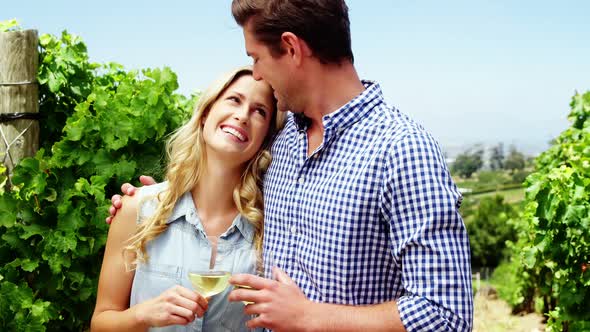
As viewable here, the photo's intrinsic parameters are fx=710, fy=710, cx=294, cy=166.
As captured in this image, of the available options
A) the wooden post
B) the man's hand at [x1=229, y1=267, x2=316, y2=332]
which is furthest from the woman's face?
the wooden post

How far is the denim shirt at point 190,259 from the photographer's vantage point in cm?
269

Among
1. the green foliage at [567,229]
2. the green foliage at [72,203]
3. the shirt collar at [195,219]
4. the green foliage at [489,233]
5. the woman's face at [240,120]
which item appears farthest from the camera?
the green foliage at [489,233]

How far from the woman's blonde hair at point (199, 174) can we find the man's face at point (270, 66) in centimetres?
28

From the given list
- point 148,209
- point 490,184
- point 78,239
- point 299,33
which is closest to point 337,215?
point 299,33

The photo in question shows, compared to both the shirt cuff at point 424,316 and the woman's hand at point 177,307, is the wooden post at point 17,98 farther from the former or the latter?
the shirt cuff at point 424,316

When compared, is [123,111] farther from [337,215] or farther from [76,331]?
[337,215]

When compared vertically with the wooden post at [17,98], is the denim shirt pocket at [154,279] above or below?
below

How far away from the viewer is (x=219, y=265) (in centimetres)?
271

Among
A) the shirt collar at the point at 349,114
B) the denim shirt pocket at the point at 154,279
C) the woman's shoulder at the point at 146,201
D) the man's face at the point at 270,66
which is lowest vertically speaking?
the denim shirt pocket at the point at 154,279

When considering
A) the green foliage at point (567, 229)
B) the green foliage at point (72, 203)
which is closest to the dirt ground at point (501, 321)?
the green foliage at point (567, 229)

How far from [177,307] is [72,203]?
74.4 inches

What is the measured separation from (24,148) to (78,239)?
796mm

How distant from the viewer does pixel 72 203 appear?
3.98 meters

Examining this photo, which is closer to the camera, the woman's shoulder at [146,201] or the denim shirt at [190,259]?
the denim shirt at [190,259]
